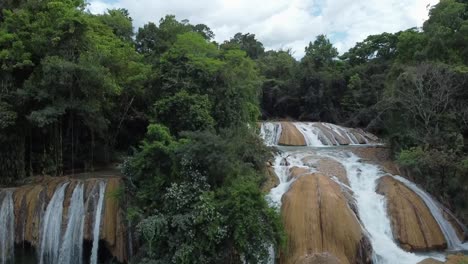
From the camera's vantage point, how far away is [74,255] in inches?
506

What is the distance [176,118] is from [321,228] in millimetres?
6135

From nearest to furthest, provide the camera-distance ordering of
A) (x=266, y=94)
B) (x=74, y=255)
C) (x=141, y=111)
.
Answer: (x=74, y=255)
(x=141, y=111)
(x=266, y=94)

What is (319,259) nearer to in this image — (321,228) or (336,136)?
(321,228)

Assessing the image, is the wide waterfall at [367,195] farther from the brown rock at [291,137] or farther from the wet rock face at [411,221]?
the brown rock at [291,137]

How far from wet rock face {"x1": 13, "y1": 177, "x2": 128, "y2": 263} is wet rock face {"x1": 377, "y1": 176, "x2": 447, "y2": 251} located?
28.5 feet

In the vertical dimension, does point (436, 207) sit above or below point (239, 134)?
below

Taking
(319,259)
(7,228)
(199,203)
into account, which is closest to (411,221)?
(319,259)

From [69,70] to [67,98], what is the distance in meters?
1.32

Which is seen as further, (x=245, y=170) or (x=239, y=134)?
(x=239, y=134)

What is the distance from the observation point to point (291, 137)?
2317 cm

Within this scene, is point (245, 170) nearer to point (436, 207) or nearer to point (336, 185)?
point (336, 185)

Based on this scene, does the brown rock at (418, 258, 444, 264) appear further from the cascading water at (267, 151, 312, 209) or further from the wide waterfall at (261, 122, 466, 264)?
the cascading water at (267, 151, 312, 209)

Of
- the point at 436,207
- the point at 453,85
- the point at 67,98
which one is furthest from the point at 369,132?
the point at 67,98

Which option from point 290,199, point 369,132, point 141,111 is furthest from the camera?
point 369,132
